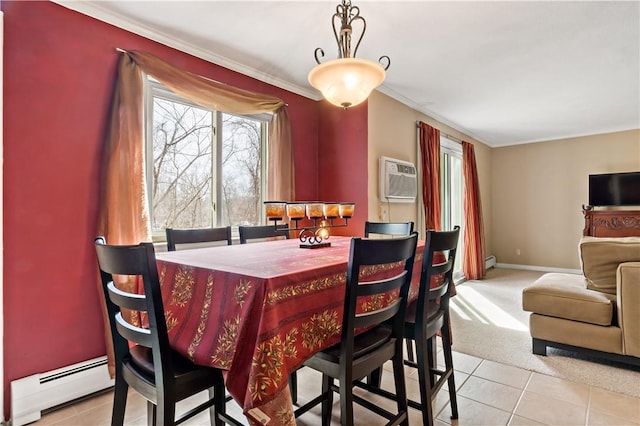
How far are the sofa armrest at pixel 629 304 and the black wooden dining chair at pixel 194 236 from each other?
2.67 m

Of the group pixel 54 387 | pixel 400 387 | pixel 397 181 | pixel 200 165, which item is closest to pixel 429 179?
pixel 397 181

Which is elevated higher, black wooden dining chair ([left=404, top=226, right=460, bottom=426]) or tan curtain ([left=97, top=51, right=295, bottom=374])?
tan curtain ([left=97, top=51, right=295, bottom=374])

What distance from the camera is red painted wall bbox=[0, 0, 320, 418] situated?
1906 millimetres

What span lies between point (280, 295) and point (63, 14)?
7.30ft

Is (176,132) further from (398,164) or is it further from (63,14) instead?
(398,164)

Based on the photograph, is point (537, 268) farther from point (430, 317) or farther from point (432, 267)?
point (432, 267)

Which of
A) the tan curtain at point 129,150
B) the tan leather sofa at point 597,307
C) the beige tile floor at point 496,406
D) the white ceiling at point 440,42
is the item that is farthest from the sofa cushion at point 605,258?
the tan curtain at point 129,150

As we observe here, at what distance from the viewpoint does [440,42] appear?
2.65m

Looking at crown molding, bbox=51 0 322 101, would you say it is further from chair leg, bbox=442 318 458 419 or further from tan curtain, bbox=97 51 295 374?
chair leg, bbox=442 318 458 419

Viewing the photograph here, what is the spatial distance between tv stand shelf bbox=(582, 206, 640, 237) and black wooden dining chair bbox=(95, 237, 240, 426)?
612cm

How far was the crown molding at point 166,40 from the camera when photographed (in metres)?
2.14

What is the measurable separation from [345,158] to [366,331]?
2339 millimetres

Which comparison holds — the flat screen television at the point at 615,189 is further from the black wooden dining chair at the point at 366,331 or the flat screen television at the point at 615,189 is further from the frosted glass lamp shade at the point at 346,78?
the black wooden dining chair at the point at 366,331

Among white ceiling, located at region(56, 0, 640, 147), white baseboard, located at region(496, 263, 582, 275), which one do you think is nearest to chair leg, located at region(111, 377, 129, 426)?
white ceiling, located at region(56, 0, 640, 147)
